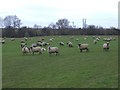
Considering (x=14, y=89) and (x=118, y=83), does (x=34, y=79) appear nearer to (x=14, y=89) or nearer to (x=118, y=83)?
(x=14, y=89)

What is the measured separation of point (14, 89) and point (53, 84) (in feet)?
7.15

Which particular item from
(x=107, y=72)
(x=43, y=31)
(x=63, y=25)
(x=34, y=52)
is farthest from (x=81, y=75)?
(x=63, y=25)

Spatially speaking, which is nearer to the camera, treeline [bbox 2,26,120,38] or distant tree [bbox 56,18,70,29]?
treeline [bbox 2,26,120,38]

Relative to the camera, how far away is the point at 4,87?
55.6 feet

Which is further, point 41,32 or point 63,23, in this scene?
point 63,23

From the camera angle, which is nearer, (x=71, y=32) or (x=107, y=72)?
(x=107, y=72)

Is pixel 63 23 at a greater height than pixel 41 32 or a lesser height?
greater

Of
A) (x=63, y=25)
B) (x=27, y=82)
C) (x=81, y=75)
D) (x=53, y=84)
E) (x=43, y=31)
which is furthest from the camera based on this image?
(x=63, y=25)

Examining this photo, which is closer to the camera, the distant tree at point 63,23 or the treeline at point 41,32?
the treeline at point 41,32

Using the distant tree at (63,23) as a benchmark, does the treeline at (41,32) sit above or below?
below

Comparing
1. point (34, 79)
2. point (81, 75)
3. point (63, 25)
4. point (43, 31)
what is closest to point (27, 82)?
point (34, 79)

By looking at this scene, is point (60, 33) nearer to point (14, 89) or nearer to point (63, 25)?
point (63, 25)

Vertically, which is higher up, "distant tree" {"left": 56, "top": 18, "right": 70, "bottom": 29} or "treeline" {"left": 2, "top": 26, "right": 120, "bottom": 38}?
"distant tree" {"left": 56, "top": 18, "right": 70, "bottom": 29}

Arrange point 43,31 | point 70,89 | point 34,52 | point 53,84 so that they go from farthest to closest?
1. point 43,31
2. point 34,52
3. point 53,84
4. point 70,89
